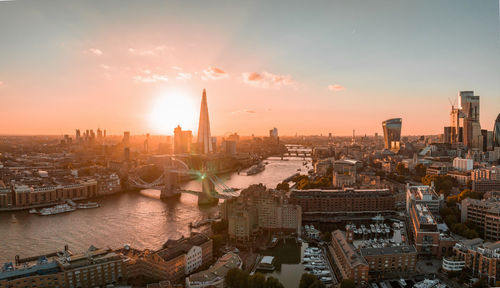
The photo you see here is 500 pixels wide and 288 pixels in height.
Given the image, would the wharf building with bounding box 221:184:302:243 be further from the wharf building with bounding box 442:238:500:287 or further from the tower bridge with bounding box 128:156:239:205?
the wharf building with bounding box 442:238:500:287

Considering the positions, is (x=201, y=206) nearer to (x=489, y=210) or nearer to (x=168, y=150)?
(x=489, y=210)

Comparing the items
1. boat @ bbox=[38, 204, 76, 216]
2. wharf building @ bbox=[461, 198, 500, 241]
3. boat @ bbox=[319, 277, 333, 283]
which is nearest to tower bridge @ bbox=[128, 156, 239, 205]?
boat @ bbox=[38, 204, 76, 216]

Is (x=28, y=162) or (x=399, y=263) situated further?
(x=28, y=162)

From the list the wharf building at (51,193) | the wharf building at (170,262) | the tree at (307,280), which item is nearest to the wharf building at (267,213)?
the wharf building at (170,262)

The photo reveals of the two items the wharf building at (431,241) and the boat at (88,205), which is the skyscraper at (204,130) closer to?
the boat at (88,205)

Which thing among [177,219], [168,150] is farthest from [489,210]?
[168,150]
